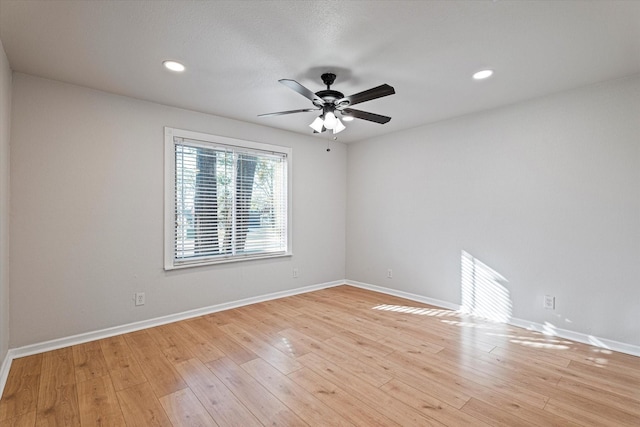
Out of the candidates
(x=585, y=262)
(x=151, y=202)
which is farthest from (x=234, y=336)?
(x=585, y=262)

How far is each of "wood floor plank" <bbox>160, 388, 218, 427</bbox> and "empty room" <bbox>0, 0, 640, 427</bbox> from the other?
1cm

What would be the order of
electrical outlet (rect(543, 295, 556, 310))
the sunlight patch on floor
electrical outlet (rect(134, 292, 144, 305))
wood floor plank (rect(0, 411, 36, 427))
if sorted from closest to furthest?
wood floor plank (rect(0, 411, 36, 427)) → electrical outlet (rect(543, 295, 556, 310)) → electrical outlet (rect(134, 292, 144, 305)) → the sunlight patch on floor

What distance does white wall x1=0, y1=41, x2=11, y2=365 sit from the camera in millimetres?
2291

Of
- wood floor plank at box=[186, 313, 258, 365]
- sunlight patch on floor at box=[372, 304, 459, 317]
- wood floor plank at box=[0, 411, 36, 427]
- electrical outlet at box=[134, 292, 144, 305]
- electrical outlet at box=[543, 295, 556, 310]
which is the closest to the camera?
wood floor plank at box=[0, 411, 36, 427]

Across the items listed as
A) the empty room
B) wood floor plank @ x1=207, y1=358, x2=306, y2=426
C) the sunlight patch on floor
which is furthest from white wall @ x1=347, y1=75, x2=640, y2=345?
wood floor plank @ x1=207, y1=358, x2=306, y2=426

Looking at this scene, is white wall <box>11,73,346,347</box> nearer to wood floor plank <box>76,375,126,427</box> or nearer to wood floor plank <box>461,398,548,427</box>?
wood floor plank <box>76,375,126,427</box>

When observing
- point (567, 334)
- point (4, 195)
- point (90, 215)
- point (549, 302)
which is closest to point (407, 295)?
point (549, 302)

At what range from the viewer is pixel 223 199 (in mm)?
3949

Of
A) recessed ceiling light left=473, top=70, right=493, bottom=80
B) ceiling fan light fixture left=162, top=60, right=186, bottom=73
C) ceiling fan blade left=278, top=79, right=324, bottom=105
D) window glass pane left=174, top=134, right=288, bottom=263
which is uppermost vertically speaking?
recessed ceiling light left=473, top=70, right=493, bottom=80

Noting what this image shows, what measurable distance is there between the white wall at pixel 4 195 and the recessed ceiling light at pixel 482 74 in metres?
3.84

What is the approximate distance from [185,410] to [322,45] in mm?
2706

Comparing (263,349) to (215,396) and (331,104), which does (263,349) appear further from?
(331,104)

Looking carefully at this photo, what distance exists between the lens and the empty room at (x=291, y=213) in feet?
6.52

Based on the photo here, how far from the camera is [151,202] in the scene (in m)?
3.39
